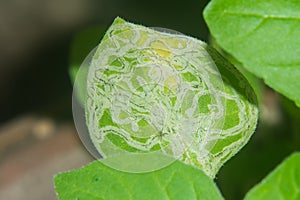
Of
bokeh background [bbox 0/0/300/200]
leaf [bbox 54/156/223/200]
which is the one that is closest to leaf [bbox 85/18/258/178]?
leaf [bbox 54/156/223/200]

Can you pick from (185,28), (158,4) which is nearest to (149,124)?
(185,28)

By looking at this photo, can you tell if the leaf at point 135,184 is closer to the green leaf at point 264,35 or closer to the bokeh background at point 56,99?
the green leaf at point 264,35

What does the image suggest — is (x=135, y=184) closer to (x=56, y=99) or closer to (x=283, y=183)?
(x=283, y=183)

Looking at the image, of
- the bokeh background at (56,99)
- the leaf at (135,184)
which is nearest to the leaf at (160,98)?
the leaf at (135,184)

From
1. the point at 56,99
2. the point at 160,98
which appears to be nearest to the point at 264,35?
the point at 160,98

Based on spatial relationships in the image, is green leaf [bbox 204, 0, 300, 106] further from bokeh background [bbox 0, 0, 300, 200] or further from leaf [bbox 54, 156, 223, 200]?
bokeh background [bbox 0, 0, 300, 200]

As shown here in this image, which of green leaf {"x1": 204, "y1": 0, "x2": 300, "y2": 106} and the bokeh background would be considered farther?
the bokeh background
